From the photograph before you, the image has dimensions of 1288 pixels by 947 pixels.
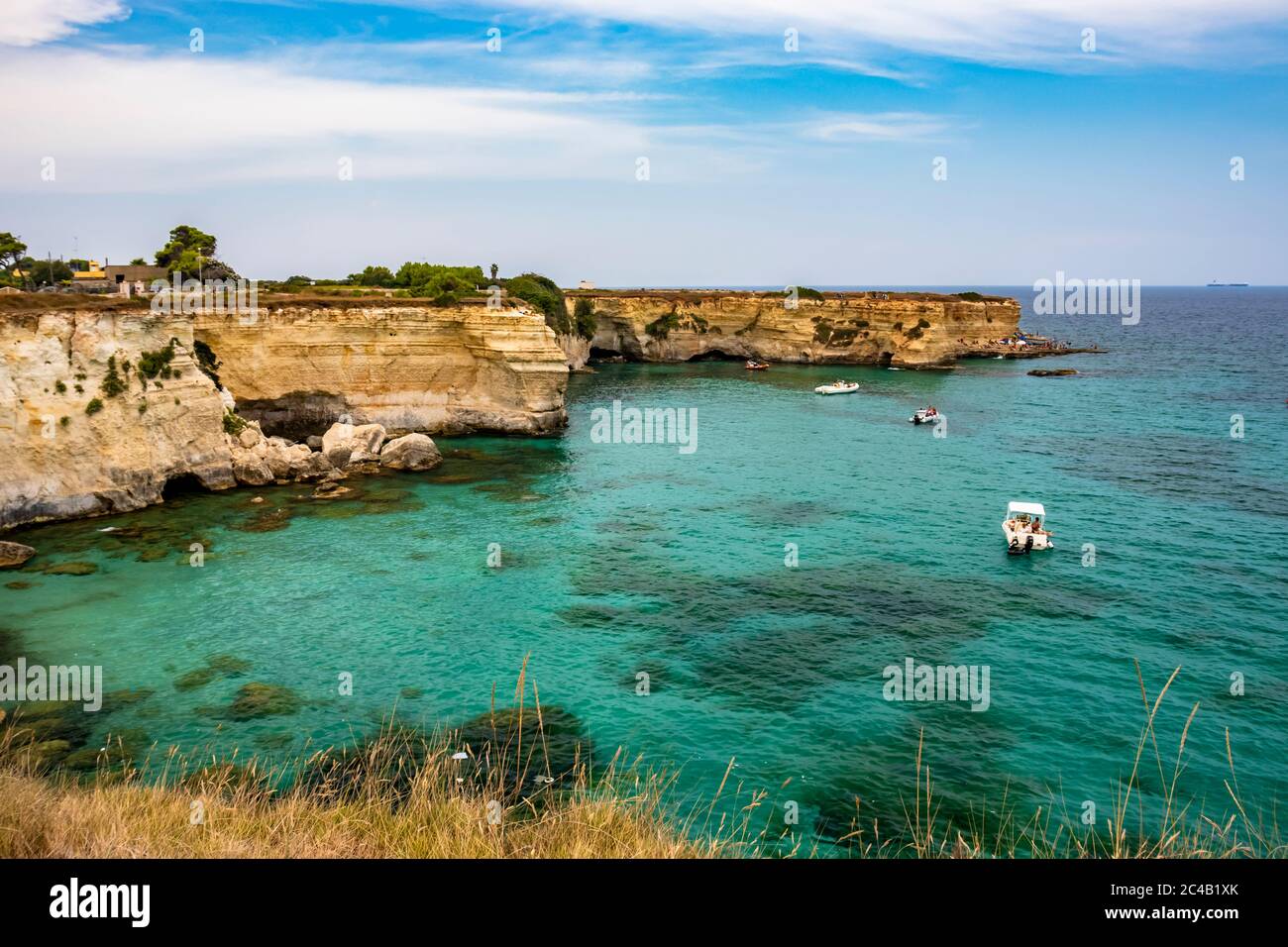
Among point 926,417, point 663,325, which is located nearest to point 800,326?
point 663,325

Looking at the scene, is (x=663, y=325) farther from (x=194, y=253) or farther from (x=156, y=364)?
(x=156, y=364)

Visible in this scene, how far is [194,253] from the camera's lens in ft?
210

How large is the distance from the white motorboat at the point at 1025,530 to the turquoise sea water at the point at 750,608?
920 millimetres

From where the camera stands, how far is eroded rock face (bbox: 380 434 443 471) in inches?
1879

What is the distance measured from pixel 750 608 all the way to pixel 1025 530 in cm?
1348

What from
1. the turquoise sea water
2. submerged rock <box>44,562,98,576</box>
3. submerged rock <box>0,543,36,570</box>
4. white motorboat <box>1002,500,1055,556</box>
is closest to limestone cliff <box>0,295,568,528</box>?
the turquoise sea water

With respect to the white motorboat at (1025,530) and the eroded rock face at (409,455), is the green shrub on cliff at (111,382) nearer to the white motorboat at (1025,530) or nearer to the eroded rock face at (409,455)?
the eroded rock face at (409,455)

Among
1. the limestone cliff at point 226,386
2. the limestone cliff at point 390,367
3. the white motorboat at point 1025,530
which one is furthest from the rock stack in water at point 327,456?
the white motorboat at point 1025,530

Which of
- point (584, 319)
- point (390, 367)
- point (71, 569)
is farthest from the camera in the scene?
point (584, 319)

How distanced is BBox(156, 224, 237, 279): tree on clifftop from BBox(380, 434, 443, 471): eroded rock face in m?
26.8

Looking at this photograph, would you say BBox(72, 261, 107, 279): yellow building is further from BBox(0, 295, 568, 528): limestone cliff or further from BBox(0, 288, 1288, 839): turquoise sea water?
BBox(0, 288, 1288, 839): turquoise sea water
